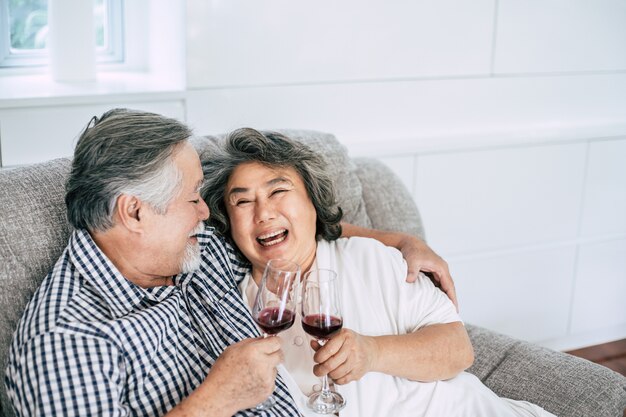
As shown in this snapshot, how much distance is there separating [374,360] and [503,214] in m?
1.88

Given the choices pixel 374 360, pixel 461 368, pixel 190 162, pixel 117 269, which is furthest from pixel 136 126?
pixel 461 368

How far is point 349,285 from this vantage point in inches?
79.3

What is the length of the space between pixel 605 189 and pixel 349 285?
2178 mm

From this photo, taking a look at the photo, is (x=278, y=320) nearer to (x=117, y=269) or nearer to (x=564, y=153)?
(x=117, y=269)

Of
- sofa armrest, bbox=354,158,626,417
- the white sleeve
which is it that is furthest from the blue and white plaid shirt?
sofa armrest, bbox=354,158,626,417

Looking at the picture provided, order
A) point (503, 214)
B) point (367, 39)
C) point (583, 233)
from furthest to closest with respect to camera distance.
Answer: point (583, 233) < point (503, 214) < point (367, 39)

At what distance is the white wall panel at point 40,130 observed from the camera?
2.54 meters

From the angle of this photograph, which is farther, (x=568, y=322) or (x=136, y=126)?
(x=568, y=322)

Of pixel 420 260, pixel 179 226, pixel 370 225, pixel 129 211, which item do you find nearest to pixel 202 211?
pixel 179 226

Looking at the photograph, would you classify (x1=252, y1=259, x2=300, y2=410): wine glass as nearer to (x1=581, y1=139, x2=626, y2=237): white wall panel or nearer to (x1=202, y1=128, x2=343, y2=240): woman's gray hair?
(x1=202, y1=128, x2=343, y2=240): woman's gray hair

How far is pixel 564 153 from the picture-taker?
3.59 m

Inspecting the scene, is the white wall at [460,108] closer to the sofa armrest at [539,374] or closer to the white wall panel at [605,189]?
the white wall panel at [605,189]

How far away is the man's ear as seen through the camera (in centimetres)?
172

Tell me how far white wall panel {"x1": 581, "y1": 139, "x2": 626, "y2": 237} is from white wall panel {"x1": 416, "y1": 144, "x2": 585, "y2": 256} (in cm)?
6
